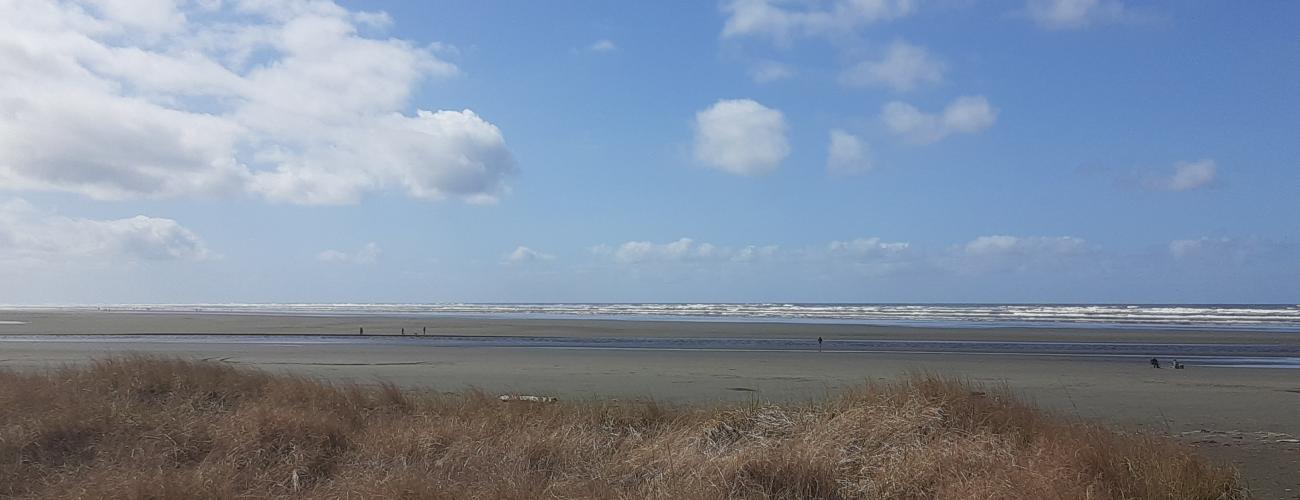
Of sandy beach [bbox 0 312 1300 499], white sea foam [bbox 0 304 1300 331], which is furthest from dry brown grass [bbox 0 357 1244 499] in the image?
white sea foam [bbox 0 304 1300 331]

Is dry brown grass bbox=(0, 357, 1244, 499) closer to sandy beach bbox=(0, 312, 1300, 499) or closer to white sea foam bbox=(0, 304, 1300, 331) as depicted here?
sandy beach bbox=(0, 312, 1300, 499)

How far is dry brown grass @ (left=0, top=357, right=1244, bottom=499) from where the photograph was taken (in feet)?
22.7

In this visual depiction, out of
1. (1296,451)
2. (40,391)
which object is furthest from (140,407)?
(1296,451)

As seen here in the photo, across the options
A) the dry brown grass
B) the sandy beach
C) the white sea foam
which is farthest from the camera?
the white sea foam

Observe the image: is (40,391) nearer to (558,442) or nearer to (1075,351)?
(558,442)

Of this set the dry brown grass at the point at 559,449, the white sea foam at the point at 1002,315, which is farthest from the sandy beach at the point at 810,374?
the white sea foam at the point at 1002,315

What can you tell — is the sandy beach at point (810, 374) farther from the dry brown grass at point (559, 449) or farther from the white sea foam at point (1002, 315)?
the white sea foam at point (1002, 315)

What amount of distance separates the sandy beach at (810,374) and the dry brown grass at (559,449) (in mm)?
2641

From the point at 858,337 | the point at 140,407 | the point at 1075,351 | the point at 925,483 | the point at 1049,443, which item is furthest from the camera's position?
the point at 858,337

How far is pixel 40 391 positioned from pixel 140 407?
53.0 inches

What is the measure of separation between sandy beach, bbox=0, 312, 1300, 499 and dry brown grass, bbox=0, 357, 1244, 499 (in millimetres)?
2641

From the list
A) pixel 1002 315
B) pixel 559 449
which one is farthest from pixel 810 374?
pixel 1002 315

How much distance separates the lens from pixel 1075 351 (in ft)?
103

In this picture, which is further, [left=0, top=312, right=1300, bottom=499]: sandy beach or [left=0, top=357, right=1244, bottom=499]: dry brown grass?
[left=0, top=312, right=1300, bottom=499]: sandy beach
